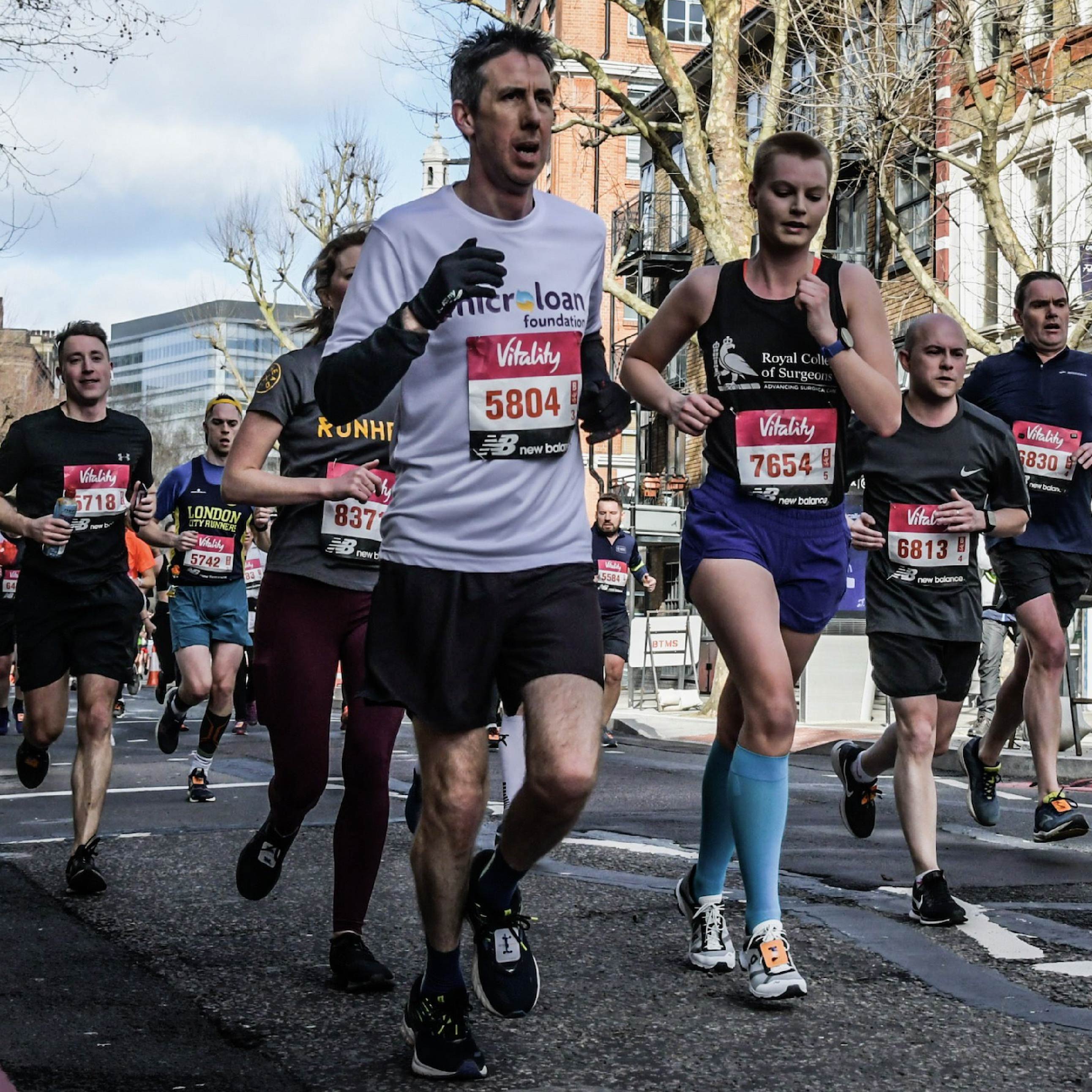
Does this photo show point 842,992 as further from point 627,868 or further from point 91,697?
point 91,697

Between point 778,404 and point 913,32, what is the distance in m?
19.0

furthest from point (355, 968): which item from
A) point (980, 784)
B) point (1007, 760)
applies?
point (1007, 760)

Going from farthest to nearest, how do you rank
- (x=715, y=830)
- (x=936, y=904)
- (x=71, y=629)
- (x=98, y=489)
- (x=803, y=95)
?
(x=803, y=95), (x=98, y=489), (x=71, y=629), (x=936, y=904), (x=715, y=830)

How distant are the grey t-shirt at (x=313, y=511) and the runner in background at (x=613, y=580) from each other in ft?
30.5

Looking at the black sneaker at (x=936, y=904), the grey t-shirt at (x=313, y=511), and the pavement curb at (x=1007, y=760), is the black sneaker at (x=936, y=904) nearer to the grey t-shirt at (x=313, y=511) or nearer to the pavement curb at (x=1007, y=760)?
the grey t-shirt at (x=313, y=511)

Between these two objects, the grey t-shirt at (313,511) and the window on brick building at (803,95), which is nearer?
the grey t-shirt at (313,511)

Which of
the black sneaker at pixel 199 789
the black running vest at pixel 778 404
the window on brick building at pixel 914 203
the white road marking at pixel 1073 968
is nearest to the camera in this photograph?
the white road marking at pixel 1073 968

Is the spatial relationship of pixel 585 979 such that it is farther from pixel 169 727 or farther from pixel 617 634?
pixel 617 634

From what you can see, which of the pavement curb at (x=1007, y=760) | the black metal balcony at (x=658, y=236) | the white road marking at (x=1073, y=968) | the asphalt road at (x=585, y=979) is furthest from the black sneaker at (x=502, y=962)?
the black metal balcony at (x=658, y=236)

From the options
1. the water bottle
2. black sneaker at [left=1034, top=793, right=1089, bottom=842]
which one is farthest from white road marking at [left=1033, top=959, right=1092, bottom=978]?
the water bottle

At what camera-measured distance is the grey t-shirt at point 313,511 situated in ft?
17.0

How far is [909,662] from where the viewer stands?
20.7 feet

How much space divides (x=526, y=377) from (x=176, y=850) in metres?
4.15

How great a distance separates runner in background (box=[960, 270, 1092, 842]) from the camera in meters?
7.99
